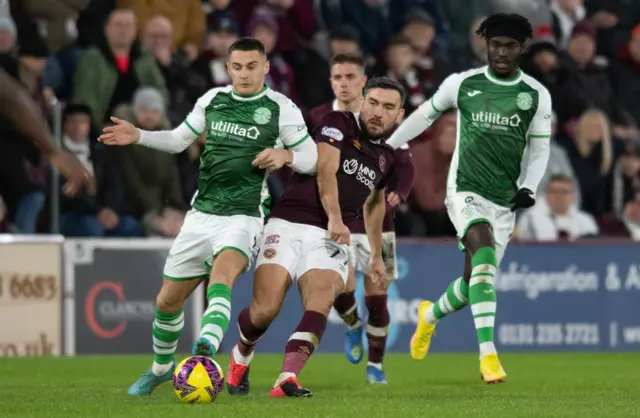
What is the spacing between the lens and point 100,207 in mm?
15680

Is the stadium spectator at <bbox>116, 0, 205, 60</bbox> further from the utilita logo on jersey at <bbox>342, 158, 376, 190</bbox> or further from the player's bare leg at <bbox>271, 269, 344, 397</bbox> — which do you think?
the player's bare leg at <bbox>271, 269, 344, 397</bbox>

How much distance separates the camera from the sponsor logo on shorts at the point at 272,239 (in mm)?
9477

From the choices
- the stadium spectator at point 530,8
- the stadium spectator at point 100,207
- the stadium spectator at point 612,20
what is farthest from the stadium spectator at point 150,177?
the stadium spectator at point 612,20

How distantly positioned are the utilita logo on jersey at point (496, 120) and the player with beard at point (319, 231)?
127 centimetres

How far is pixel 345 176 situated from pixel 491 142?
5.71ft

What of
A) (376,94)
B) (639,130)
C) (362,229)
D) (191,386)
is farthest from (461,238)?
(639,130)

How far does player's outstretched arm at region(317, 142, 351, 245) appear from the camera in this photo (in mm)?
9289

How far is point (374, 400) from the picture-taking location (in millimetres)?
8875

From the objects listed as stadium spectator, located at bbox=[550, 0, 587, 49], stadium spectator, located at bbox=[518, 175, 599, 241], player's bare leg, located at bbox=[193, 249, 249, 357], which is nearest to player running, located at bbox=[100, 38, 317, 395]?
player's bare leg, located at bbox=[193, 249, 249, 357]

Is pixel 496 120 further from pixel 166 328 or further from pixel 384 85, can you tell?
pixel 166 328

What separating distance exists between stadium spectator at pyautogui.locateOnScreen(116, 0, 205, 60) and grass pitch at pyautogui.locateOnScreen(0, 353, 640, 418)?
4392mm

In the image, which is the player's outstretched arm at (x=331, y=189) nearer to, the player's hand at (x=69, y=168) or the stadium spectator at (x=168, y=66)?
the player's hand at (x=69, y=168)

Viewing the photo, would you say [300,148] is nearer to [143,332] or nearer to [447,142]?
[143,332]

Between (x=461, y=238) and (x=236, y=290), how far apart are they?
488cm
